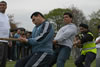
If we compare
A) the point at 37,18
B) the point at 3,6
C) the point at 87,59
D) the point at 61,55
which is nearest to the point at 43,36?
the point at 37,18

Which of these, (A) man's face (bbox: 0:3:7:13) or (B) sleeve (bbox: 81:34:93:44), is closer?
(A) man's face (bbox: 0:3:7:13)

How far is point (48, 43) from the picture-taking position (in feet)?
17.9

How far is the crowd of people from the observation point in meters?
5.36

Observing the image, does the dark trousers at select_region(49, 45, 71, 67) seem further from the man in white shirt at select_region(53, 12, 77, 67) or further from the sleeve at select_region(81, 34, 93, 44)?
the sleeve at select_region(81, 34, 93, 44)

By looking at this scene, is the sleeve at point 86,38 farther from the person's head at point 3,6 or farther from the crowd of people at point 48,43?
the person's head at point 3,6

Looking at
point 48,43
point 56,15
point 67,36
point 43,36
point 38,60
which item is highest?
point 43,36

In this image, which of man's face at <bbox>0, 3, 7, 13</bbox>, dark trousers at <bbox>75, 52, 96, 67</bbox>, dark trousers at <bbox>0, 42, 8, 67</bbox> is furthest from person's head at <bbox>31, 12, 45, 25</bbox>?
dark trousers at <bbox>75, 52, 96, 67</bbox>

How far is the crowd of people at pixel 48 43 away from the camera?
5.36 m

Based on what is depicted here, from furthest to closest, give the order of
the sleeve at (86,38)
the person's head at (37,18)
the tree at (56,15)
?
the tree at (56,15) < the sleeve at (86,38) < the person's head at (37,18)

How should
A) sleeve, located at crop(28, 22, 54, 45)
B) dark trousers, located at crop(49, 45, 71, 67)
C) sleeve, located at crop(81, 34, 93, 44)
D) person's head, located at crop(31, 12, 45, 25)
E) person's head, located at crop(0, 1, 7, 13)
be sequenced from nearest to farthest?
sleeve, located at crop(28, 22, 54, 45) < person's head, located at crop(31, 12, 45, 25) < person's head, located at crop(0, 1, 7, 13) < dark trousers, located at crop(49, 45, 71, 67) < sleeve, located at crop(81, 34, 93, 44)

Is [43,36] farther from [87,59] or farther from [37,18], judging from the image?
[87,59]

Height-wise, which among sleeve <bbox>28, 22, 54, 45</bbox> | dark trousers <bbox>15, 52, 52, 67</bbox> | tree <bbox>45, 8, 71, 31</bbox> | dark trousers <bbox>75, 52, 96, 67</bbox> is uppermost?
sleeve <bbox>28, 22, 54, 45</bbox>

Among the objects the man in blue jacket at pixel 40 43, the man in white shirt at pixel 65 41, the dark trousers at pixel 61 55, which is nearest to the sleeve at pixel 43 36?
the man in blue jacket at pixel 40 43

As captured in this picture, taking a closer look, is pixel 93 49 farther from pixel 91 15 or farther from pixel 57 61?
pixel 91 15
